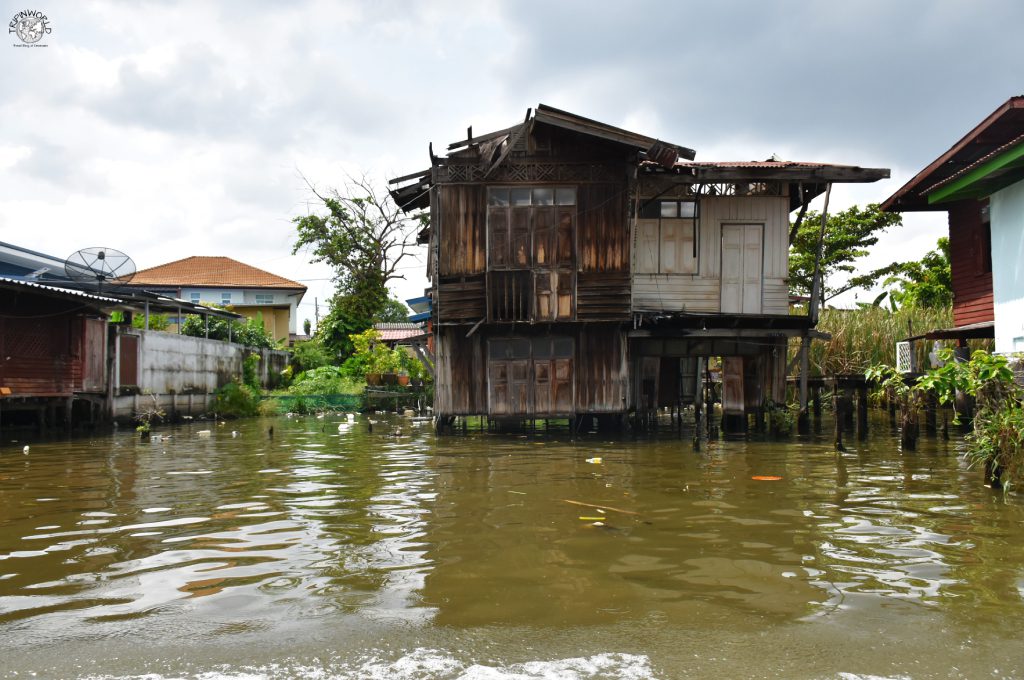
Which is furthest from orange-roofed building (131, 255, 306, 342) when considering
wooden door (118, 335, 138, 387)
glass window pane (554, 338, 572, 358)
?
glass window pane (554, 338, 572, 358)

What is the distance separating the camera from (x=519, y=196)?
18.4m

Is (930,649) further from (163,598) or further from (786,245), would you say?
(786,245)

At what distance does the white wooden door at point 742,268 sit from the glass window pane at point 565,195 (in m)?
3.76

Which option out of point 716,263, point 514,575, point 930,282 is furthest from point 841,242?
point 514,575

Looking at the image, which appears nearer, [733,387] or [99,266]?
[733,387]

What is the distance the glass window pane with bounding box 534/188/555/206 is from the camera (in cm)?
1834

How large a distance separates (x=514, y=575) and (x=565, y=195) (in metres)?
13.5

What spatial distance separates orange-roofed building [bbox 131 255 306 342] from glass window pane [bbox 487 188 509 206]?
111 feet

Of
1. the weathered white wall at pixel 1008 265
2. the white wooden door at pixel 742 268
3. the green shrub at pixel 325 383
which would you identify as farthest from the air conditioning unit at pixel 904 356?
the green shrub at pixel 325 383

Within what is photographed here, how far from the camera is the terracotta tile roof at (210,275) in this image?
1987 inches

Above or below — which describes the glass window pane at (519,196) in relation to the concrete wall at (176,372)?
above

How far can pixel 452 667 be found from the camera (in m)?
→ 4.10

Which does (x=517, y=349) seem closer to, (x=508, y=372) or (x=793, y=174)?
(x=508, y=372)

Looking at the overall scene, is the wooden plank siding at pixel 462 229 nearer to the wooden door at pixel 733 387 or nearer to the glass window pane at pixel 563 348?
the glass window pane at pixel 563 348
